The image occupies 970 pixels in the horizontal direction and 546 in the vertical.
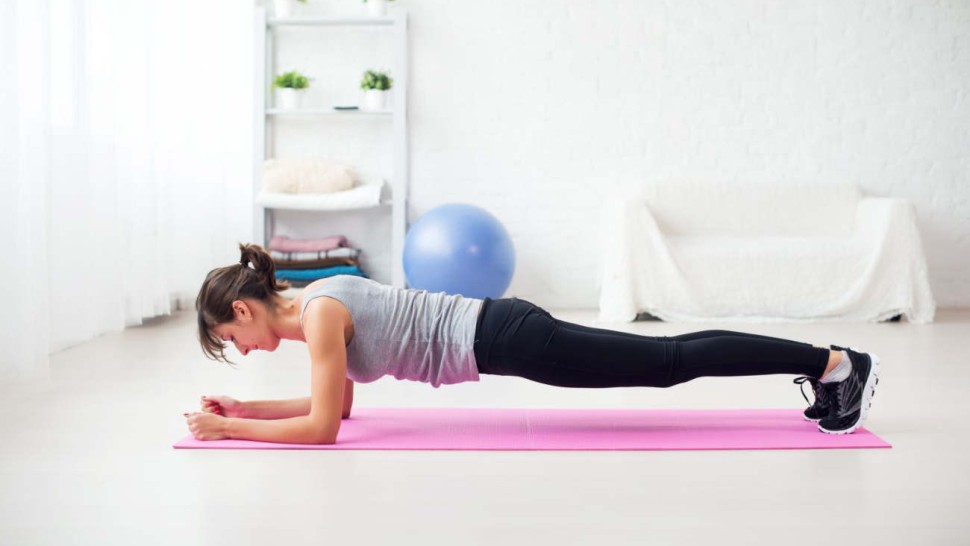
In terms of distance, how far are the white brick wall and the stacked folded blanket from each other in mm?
543

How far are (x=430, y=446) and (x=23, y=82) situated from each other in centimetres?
187

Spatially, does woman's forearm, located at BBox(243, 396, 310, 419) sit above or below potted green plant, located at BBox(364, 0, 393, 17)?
below

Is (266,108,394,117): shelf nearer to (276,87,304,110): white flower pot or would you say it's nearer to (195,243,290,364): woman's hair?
(276,87,304,110): white flower pot

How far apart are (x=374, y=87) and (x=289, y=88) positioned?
46cm

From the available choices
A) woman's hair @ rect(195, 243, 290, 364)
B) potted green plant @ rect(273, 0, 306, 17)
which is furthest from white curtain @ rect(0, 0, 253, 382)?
woman's hair @ rect(195, 243, 290, 364)

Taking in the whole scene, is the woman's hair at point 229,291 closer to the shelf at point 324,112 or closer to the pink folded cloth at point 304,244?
the pink folded cloth at point 304,244

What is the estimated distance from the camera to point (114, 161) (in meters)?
3.73

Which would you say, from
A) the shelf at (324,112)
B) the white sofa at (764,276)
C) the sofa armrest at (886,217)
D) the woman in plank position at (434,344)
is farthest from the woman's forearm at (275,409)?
the sofa armrest at (886,217)

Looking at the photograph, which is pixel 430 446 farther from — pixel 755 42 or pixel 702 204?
pixel 755 42

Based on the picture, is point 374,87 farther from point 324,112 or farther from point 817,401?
point 817,401

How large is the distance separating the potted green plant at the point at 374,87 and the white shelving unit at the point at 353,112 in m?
0.05

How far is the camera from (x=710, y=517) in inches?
64.7

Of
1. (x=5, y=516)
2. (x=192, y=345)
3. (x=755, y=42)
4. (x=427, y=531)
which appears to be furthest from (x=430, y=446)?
(x=755, y=42)

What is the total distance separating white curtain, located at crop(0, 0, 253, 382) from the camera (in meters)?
2.83
